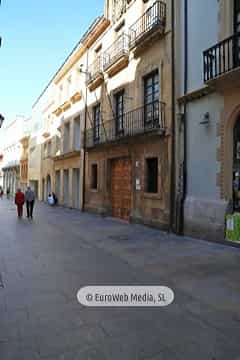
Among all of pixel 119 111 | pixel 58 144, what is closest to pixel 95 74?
pixel 119 111

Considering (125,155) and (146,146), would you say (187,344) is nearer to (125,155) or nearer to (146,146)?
(146,146)

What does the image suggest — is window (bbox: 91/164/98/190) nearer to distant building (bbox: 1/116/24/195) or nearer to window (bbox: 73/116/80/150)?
window (bbox: 73/116/80/150)

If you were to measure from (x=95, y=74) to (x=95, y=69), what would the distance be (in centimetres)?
90

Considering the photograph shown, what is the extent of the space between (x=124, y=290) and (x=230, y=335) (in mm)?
1804

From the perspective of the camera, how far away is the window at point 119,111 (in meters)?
14.6

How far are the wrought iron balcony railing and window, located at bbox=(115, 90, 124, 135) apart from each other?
6.23 metres

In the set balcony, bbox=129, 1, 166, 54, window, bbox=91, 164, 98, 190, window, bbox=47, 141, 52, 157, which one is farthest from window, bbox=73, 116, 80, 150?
balcony, bbox=129, 1, 166, 54

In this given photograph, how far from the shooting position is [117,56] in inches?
565

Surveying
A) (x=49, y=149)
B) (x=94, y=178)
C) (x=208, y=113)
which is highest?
(x=49, y=149)

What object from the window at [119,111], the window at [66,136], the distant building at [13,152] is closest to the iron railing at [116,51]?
the window at [119,111]

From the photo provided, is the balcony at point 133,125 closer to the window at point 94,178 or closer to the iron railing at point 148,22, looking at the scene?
the window at point 94,178

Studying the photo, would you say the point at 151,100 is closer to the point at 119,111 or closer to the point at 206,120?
the point at 119,111

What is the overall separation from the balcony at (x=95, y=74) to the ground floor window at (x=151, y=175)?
658 centimetres

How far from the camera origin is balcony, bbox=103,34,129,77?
45.5 feet
